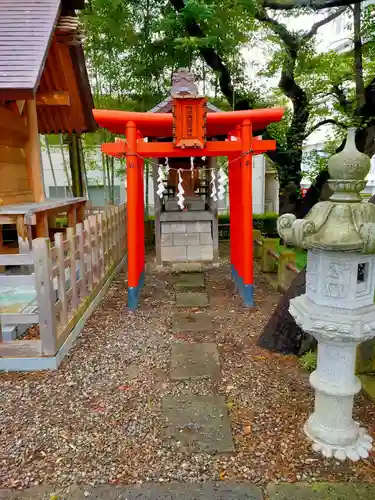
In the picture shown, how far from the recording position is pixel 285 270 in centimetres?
642

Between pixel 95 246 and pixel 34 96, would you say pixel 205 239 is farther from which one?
pixel 34 96

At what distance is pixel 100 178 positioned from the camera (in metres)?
18.6

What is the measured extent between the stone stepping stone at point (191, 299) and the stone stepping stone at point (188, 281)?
365mm

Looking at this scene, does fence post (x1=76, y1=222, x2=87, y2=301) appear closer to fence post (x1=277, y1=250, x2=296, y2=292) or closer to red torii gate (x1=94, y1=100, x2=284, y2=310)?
red torii gate (x1=94, y1=100, x2=284, y2=310)

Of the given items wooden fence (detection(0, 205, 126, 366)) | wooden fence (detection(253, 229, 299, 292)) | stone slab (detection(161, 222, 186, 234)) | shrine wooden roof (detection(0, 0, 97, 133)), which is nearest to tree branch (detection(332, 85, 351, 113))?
wooden fence (detection(253, 229, 299, 292))

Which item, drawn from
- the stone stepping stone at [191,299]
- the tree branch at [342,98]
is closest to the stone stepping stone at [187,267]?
the stone stepping stone at [191,299]

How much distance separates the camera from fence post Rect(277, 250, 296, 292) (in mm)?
6246

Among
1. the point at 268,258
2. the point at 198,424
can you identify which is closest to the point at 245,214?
the point at 268,258

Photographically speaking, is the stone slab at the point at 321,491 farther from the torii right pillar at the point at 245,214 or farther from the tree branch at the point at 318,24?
the tree branch at the point at 318,24

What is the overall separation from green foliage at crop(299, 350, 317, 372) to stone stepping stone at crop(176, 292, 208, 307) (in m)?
2.28

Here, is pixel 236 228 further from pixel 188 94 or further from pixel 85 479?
pixel 85 479

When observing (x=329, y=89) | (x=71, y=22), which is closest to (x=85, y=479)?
(x=71, y=22)

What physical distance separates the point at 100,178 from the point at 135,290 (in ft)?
45.3

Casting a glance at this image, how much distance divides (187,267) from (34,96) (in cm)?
489
